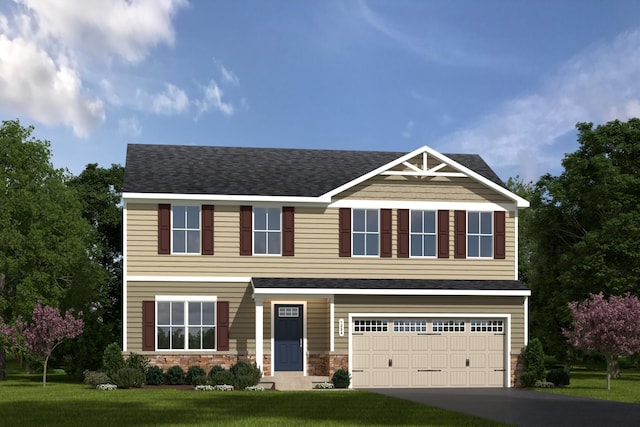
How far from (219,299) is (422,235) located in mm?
7909

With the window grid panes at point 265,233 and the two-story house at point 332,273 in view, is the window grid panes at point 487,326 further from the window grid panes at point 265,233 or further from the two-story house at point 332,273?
the window grid panes at point 265,233

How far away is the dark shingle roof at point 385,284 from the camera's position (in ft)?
107

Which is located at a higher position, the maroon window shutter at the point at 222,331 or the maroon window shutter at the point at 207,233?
the maroon window shutter at the point at 207,233

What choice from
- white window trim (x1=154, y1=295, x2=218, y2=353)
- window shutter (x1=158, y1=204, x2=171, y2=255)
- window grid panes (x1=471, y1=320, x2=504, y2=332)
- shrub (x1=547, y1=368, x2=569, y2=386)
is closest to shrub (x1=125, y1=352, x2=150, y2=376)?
white window trim (x1=154, y1=295, x2=218, y2=353)

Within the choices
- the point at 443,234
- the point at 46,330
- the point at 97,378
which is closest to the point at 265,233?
the point at 443,234

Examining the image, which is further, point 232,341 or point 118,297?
point 118,297

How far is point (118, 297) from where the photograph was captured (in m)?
45.8

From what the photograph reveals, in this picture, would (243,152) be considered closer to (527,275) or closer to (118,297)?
(118,297)

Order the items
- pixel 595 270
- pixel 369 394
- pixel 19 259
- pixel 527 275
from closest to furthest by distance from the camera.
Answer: pixel 369 394 → pixel 19 259 → pixel 595 270 → pixel 527 275

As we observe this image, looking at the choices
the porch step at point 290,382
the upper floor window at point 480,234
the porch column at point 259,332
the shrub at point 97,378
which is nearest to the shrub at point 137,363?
the shrub at point 97,378

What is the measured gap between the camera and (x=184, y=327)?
3322 centimetres

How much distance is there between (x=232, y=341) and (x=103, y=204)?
A: 1604 cm

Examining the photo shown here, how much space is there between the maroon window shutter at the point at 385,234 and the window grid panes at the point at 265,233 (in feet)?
12.4

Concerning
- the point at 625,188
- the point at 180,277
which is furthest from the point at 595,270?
the point at 180,277
